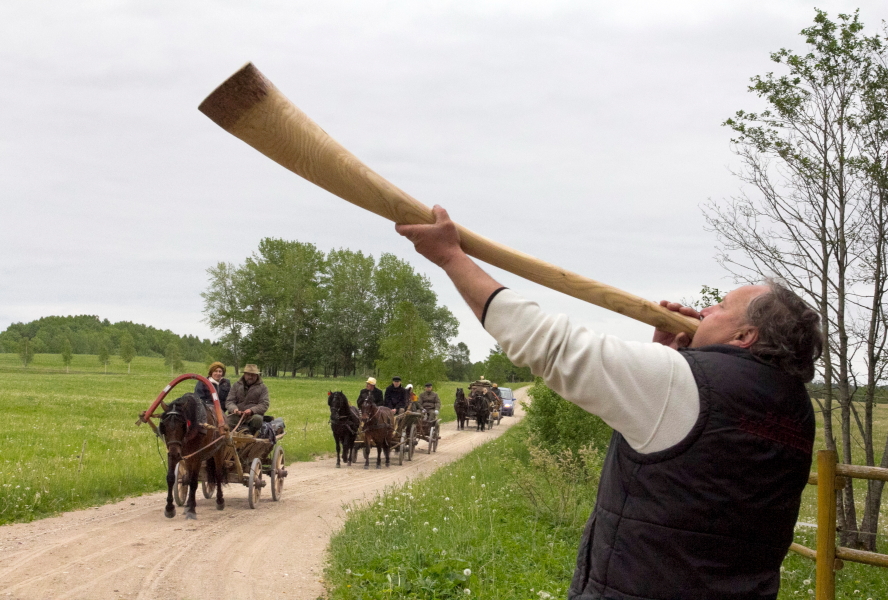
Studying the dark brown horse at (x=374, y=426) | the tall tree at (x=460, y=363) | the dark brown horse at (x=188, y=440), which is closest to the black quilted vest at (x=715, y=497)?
the dark brown horse at (x=188, y=440)

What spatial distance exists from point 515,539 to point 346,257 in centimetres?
6967

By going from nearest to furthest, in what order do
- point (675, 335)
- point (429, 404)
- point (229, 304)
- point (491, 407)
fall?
1. point (675, 335)
2. point (429, 404)
3. point (491, 407)
4. point (229, 304)

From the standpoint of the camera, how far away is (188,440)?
10.5 meters

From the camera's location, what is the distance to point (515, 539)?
761cm

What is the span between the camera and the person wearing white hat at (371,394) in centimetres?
1817

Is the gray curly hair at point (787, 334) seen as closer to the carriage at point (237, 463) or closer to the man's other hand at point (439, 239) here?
the man's other hand at point (439, 239)

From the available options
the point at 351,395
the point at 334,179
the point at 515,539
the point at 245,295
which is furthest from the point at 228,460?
the point at 245,295

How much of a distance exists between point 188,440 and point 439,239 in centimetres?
950

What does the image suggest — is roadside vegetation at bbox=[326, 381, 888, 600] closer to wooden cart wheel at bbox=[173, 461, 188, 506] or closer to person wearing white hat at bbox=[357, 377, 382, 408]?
wooden cart wheel at bbox=[173, 461, 188, 506]

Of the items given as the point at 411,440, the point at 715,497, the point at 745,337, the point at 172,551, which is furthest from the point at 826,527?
the point at 411,440

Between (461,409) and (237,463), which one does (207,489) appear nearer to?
(237,463)

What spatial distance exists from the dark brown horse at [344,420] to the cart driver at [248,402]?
13.5ft

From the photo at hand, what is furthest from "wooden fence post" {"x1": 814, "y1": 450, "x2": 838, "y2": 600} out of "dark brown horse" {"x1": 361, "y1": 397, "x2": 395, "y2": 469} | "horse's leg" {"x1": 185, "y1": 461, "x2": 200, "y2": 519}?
"dark brown horse" {"x1": 361, "y1": 397, "x2": 395, "y2": 469}

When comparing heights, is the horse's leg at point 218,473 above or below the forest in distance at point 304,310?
below
